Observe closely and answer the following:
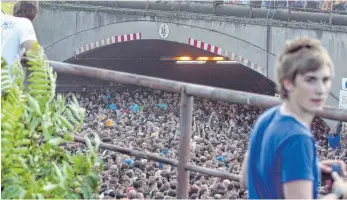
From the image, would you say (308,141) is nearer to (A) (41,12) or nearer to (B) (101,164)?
(B) (101,164)

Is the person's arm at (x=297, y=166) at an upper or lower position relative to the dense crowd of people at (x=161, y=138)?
upper

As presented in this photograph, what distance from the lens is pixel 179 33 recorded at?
18.7 meters

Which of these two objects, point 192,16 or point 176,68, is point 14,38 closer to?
point 192,16

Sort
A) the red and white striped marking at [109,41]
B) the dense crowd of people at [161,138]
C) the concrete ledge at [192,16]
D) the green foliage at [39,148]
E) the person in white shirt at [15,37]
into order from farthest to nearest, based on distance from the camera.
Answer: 1. the red and white striped marking at [109,41]
2. the concrete ledge at [192,16]
3. the dense crowd of people at [161,138]
4. the person in white shirt at [15,37]
5. the green foliage at [39,148]

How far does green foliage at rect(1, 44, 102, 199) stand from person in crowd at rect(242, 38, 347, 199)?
0.78 metres

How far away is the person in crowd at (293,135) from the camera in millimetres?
2295

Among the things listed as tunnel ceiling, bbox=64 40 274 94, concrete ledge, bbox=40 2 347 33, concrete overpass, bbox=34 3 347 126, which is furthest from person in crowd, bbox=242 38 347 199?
tunnel ceiling, bbox=64 40 274 94

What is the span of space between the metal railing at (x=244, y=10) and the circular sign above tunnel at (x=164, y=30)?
1.91ft

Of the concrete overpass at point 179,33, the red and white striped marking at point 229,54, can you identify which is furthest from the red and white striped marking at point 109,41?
the red and white striped marking at point 229,54

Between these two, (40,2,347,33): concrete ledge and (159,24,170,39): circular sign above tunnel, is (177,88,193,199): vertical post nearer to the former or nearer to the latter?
(40,2,347,33): concrete ledge

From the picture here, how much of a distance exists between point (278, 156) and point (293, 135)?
90 mm

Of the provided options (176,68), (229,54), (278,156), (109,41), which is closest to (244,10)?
(229,54)

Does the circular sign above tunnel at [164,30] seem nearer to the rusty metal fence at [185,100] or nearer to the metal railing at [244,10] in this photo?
the metal railing at [244,10]

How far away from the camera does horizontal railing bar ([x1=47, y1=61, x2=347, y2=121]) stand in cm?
301
